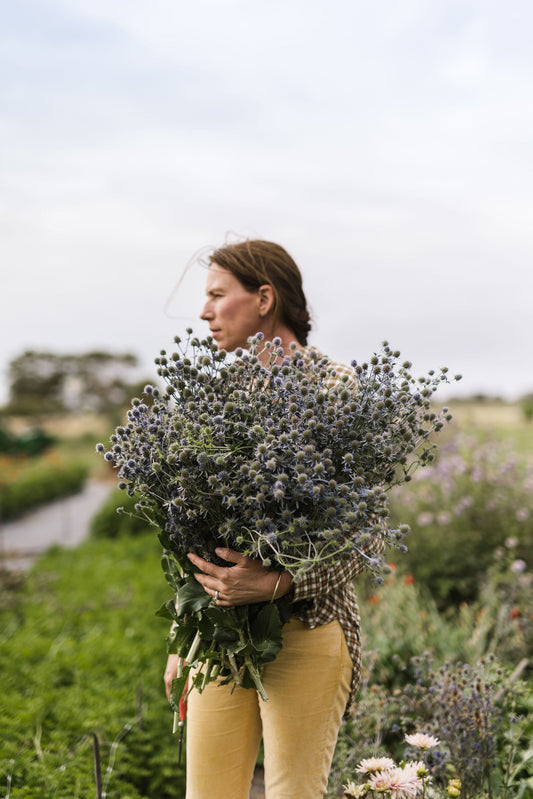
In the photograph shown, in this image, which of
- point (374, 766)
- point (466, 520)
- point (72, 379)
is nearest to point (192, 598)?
point (374, 766)

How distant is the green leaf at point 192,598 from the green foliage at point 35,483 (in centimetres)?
1150

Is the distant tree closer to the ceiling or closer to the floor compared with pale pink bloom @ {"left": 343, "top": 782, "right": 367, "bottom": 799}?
closer to the ceiling

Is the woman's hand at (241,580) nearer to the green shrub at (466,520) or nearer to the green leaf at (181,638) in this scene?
the green leaf at (181,638)

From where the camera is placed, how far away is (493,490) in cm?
559

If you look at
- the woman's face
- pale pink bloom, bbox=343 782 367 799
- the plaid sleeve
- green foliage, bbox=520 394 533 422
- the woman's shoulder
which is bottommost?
pale pink bloom, bbox=343 782 367 799

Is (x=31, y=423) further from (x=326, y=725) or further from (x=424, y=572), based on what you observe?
(x=326, y=725)

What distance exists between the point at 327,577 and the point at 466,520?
4.18 metres

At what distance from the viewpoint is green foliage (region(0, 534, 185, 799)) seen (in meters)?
2.75

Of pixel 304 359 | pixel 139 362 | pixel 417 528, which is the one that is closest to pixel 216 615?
pixel 304 359

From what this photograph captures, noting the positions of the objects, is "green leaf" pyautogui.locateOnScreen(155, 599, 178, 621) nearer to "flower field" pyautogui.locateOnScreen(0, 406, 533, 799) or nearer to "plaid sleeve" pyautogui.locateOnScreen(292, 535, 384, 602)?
"plaid sleeve" pyautogui.locateOnScreen(292, 535, 384, 602)

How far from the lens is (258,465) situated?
4.65ft

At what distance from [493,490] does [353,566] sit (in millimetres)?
4302

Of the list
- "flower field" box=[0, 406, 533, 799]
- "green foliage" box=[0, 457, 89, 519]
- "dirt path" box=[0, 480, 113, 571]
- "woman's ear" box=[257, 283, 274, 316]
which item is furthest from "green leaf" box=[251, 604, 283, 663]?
"green foliage" box=[0, 457, 89, 519]

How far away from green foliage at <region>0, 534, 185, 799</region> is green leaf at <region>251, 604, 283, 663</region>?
4.73ft
